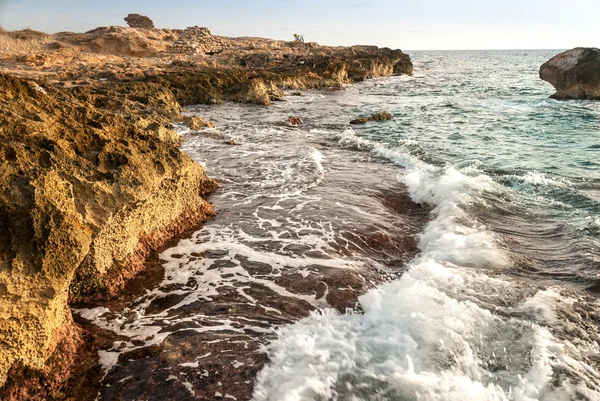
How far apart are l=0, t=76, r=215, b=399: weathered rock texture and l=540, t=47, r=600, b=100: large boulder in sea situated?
1212 inches

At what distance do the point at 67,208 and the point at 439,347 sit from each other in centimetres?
418

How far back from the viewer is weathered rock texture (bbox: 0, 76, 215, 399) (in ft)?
11.6

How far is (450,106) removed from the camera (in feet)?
90.9

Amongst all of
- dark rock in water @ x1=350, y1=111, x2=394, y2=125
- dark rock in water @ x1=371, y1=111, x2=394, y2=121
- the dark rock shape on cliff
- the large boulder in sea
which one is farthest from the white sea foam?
the dark rock shape on cliff

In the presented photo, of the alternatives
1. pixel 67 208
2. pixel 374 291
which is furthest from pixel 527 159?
pixel 67 208

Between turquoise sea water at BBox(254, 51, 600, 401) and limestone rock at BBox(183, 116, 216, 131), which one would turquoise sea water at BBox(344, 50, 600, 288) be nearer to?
turquoise sea water at BBox(254, 51, 600, 401)

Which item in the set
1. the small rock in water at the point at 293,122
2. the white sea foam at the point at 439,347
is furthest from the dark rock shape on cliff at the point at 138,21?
the white sea foam at the point at 439,347

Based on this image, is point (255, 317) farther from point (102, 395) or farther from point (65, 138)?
point (65, 138)

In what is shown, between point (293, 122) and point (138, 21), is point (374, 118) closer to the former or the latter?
point (293, 122)

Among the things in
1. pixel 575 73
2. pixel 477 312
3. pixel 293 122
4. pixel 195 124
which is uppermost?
pixel 575 73

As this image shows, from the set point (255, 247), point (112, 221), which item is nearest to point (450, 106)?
point (255, 247)

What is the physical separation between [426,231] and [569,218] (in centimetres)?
334

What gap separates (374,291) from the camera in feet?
17.9

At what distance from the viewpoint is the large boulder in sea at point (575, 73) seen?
27.3m
